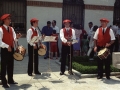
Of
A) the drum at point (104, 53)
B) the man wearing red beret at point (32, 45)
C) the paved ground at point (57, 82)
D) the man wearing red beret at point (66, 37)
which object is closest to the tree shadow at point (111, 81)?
the paved ground at point (57, 82)

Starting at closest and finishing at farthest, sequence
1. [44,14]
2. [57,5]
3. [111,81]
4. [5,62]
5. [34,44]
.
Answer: [5,62] < [111,81] < [34,44] < [44,14] < [57,5]

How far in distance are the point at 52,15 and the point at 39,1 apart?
1.04 metres

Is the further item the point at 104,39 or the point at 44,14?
the point at 44,14

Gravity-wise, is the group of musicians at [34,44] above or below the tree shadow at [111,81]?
above

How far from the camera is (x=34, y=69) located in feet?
24.7

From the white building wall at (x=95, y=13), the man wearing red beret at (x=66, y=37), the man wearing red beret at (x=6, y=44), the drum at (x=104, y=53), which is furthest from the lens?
the white building wall at (x=95, y=13)

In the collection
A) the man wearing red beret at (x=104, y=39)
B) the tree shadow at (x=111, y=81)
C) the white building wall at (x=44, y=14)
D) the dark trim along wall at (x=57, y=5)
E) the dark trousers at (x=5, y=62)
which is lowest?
the tree shadow at (x=111, y=81)

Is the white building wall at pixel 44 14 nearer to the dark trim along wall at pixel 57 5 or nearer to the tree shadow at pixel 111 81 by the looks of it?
the dark trim along wall at pixel 57 5

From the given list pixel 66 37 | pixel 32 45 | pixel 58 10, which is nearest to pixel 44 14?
pixel 58 10

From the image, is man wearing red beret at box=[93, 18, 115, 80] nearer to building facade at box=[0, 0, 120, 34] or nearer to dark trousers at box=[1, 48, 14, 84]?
dark trousers at box=[1, 48, 14, 84]

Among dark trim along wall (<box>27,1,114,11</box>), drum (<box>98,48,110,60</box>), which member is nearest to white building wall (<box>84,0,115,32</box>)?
dark trim along wall (<box>27,1,114,11</box>)

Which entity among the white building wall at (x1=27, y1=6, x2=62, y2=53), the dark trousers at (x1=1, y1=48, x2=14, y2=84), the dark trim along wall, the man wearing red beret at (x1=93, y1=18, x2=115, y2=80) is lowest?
the dark trousers at (x1=1, y1=48, x2=14, y2=84)

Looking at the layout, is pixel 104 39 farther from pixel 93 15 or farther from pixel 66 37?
pixel 93 15

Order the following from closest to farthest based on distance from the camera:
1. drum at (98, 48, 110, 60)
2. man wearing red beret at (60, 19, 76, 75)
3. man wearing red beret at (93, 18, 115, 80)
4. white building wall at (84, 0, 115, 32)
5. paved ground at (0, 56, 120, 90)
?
paved ground at (0, 56, 120, 90)
drum at (98, 48, 110, 60)
man wearing red beret at (93, 18, 115, 80)
man wearing red beret at (60, 19, 76, 75)
white building wall at (84, 0, 115, 32)
